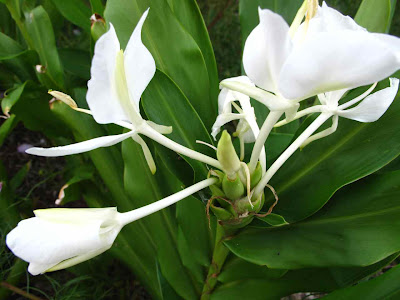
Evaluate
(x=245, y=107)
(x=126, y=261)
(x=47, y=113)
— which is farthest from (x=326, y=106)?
(x=47, y=113)

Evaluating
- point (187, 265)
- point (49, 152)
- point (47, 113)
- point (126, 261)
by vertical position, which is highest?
Result: point (49, 152)

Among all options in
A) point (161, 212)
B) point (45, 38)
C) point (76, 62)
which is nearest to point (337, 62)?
point (161, 212)

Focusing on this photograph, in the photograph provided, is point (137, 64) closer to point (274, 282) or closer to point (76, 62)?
point (274, 282)

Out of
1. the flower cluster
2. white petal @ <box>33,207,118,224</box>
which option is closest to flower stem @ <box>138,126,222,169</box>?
the flower cluster

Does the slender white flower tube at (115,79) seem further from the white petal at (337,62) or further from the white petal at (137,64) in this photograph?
the white petal at (337,62)

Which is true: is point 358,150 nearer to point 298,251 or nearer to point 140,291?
point 298,251

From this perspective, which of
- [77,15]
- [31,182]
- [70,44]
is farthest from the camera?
[70,44]

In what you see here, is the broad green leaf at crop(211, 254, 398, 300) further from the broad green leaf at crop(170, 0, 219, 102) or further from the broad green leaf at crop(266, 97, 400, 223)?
the broad green leaf at crop(170, 0, 219, 102)
